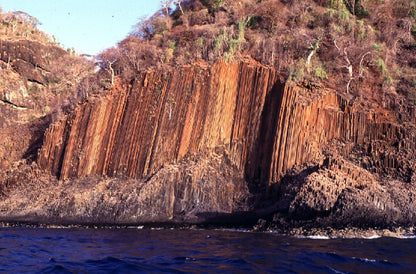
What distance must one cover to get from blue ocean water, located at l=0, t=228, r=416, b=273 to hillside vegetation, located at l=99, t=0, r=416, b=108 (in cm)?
1144

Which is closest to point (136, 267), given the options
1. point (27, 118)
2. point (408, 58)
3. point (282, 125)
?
point (282, 125)

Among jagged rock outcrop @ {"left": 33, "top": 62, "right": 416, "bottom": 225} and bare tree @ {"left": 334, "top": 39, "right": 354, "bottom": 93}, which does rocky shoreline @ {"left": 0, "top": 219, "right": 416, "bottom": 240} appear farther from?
bare tree @ {"left": 334, "top": 39, "right": 354, "bottom": 93}

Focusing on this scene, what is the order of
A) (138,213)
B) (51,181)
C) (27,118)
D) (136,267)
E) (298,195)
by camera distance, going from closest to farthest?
1. (136,267)
2. (298,195)
3. (138,213)
4. (51,181)
5. (27,118)

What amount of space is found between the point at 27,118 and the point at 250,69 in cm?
2597

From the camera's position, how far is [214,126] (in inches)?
983

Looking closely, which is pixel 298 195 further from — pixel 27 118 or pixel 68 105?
pixel 27 118

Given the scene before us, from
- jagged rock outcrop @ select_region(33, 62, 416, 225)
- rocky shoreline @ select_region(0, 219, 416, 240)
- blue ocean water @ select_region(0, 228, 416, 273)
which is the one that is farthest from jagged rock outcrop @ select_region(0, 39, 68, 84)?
blue ocean water @ select_region(0, 228, 416, 273)

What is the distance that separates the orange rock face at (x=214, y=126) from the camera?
880 inches

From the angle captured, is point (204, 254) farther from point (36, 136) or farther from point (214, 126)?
point (36, 136)

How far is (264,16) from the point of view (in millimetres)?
30250

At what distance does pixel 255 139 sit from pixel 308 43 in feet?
23.8

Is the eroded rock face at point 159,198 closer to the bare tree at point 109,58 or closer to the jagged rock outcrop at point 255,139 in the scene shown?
the jagged rock outcrop at point 255,139

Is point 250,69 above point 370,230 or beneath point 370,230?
above

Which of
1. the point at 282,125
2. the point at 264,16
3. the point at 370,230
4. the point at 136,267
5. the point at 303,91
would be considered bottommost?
the point at 136,267
